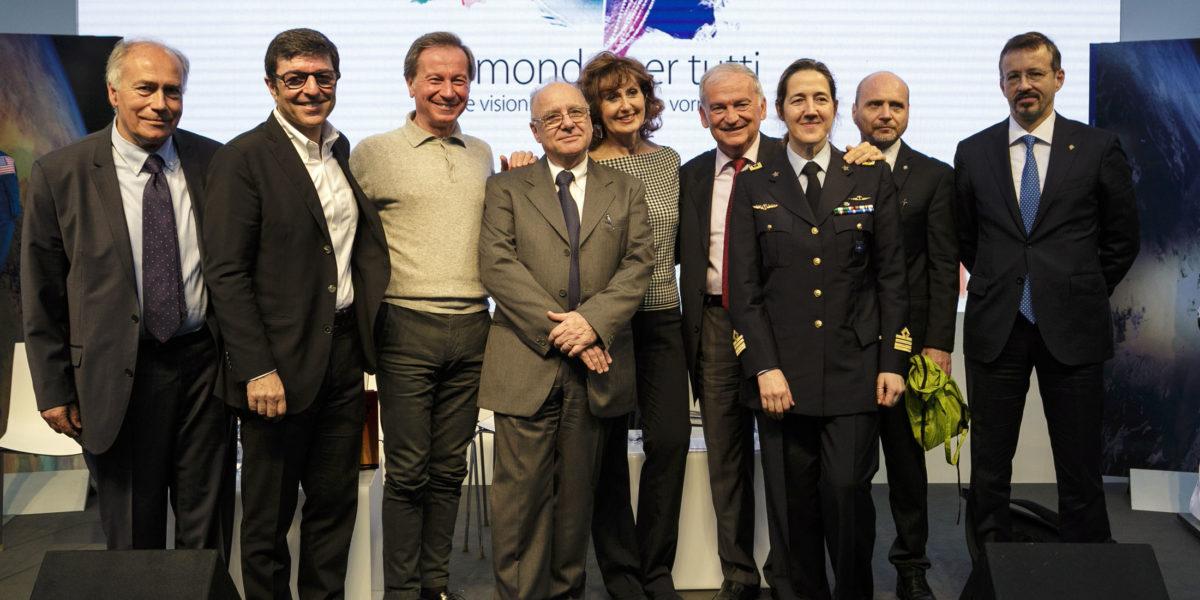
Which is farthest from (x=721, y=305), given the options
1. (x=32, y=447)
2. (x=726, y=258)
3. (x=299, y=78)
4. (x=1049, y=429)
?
(x=32, y=447)

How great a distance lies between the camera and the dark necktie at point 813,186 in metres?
2.99

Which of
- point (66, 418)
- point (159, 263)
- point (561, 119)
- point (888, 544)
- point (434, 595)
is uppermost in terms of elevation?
point (561, 119)

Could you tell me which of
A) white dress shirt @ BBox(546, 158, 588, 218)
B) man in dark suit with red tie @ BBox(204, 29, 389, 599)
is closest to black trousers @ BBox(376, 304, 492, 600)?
man in dark suit with red tie @ BBox(204, 29, 389, 599)

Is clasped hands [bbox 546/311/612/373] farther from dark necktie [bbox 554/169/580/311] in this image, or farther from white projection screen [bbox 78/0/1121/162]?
white projection screen [bbox 78/0/1121/162]

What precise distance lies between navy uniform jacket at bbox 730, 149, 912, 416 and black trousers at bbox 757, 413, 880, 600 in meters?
0.10

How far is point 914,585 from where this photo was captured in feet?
11.2

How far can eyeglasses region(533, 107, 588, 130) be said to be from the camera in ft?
9.75

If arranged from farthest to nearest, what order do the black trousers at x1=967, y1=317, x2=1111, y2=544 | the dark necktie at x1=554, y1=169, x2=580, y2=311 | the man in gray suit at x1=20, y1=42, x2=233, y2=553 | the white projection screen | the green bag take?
the white projection screen → the black trousers at x1=967, y1=317, x2=1111, y2=544 → the green bag → the dark necktie at x1=554, y1=169, x2=580, y2=311 → the man in gray suit at x1=20, y1=42, x2=233, y2=553

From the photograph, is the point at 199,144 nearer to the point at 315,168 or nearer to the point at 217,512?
the point at 315,168

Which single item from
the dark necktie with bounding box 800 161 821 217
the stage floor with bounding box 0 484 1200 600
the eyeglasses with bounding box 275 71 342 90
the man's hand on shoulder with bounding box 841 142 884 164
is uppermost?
the eyeglasses with bounding box 275 71 342 90

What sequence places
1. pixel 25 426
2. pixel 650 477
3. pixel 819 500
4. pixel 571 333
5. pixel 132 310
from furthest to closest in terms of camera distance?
pixel 25 426
pixel 650 477
pixel 819 500
pixel 571 333
pixel 132 310

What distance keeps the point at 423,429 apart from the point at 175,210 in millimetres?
938

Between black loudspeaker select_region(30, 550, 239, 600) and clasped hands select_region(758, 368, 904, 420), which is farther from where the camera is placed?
clasped hands select_region(758, 368, 904, 420)

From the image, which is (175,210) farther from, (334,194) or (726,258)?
(726,258)
